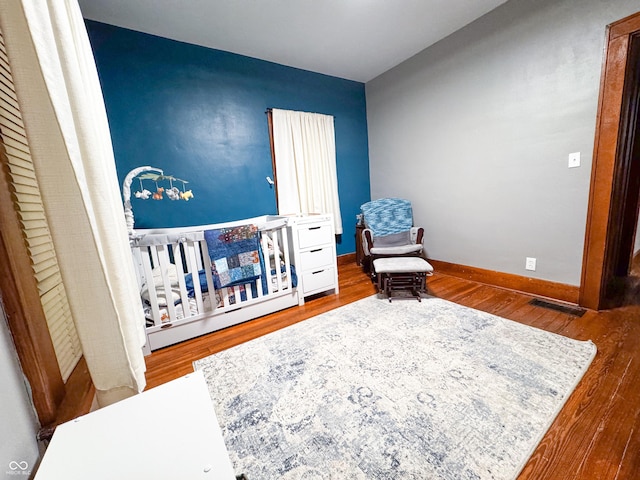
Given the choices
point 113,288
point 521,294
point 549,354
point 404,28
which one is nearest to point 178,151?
point 113,288

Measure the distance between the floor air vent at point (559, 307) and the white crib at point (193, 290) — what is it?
204 cm

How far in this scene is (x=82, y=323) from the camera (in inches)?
28.5

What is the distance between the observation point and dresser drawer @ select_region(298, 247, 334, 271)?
241 centimetres

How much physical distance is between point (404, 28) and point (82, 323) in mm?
3137

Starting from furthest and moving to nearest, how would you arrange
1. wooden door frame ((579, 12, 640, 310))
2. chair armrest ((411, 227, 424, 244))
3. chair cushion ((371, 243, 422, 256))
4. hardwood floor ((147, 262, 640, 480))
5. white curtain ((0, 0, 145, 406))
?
chair armrest ((411, 227, 424, 244)), chair cushion ((371, 243, 422, 256)), wooden door frame ((579, 12, 640, 310)), hardwood floor ((147, 262, 640, 480)), white curtain ((0, 0, 145, 406))

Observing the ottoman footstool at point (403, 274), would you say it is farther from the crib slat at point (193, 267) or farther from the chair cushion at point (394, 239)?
the crib slat at point (193, 267)

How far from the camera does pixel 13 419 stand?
598mm

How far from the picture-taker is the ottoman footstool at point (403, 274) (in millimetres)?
2205

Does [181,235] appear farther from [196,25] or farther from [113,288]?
[196,25]

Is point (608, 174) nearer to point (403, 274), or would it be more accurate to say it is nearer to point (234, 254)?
point (403, 274)

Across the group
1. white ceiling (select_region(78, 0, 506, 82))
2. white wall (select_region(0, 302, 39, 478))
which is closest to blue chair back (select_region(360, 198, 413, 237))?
white ceiling (select_region(78, 0, 506, 82))

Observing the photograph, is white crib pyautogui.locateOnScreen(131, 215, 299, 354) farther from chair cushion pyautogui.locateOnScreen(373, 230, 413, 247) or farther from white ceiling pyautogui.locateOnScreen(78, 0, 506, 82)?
white ceiling pyautogui.locateOnScreen(78, 0, 506, 82)

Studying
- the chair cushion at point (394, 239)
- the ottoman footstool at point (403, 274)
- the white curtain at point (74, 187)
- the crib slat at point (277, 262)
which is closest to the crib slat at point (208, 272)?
the crib slat at point (277, 262)

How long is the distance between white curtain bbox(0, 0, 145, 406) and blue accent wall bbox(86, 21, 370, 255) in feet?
5.88
